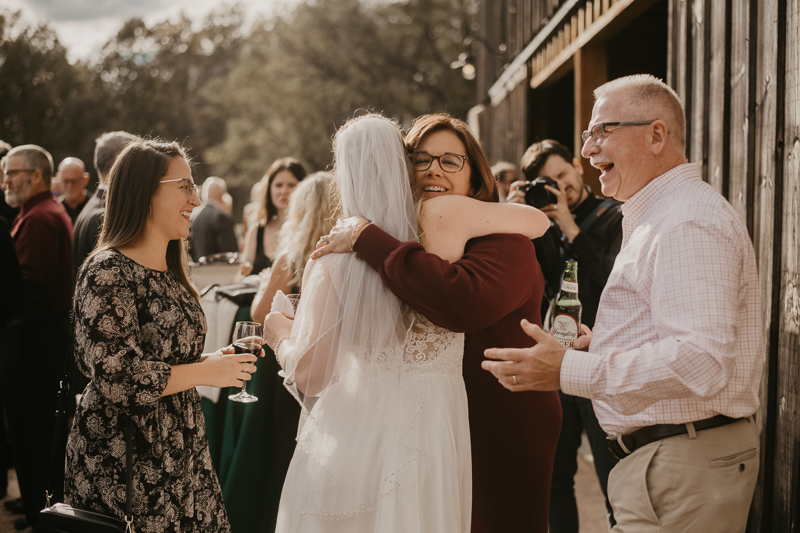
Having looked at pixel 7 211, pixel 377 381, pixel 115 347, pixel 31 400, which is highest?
pixel 7 211

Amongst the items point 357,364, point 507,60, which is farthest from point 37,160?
point 507,60

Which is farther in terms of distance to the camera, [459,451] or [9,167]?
[9,167]

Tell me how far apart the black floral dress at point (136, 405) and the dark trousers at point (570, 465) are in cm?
189

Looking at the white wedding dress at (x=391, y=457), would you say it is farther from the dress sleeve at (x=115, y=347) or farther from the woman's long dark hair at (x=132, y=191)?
the woman's long dark hair at (x=132, y=191)

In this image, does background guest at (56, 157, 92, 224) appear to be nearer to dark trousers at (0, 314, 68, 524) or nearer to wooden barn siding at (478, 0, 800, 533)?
dark trousers at (0, 314, 68, 524)

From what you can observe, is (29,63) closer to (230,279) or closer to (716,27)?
(230,279)

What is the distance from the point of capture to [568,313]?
8.69 feet

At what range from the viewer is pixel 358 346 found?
200 centimetres

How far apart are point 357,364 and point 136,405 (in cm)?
77

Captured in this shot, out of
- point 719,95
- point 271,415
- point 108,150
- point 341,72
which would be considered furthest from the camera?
point 341,72

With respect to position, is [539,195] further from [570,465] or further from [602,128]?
[602,128]

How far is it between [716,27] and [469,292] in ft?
7.20

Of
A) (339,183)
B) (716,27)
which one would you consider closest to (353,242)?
(339,183)

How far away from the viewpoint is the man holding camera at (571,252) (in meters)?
3.38
